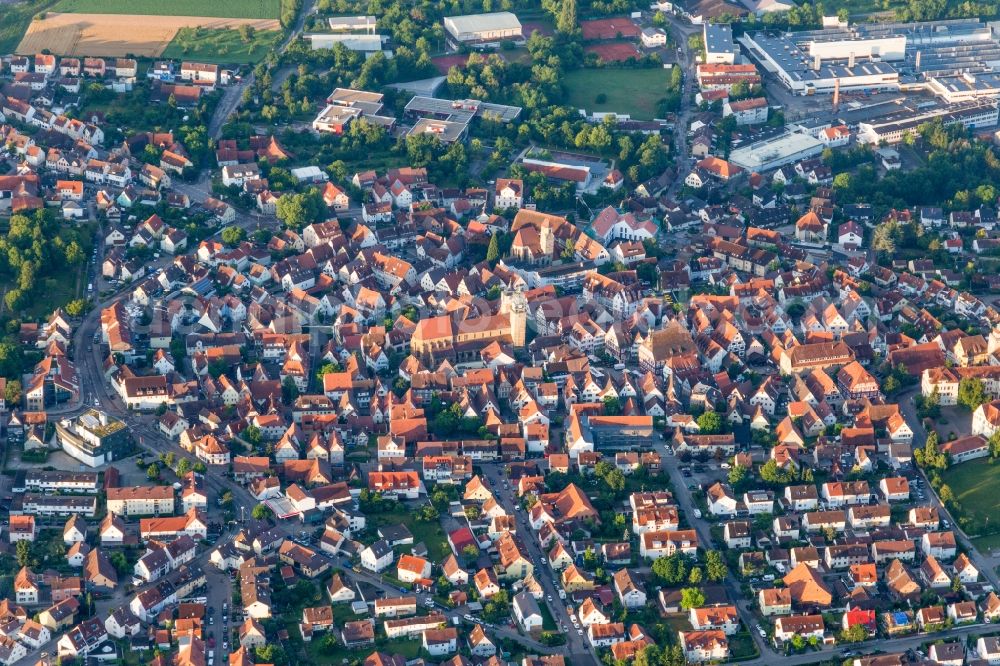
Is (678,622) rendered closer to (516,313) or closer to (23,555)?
(516,313)

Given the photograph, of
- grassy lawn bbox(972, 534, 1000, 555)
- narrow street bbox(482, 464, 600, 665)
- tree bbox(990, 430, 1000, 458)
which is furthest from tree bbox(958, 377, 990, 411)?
narrow street bbox(482, 464, 600, 665)

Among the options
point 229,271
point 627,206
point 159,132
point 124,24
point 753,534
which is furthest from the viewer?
point 124,24

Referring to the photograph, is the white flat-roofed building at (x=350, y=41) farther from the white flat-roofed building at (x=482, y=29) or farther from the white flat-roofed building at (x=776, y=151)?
the white flat-roofed building at (x=776, y=151)

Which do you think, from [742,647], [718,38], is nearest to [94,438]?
[742,647]

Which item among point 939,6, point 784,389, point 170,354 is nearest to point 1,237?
point 170,354

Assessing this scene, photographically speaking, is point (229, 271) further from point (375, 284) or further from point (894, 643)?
point (894, 643)

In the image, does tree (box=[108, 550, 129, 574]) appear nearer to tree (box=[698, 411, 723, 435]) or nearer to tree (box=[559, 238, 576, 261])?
tree (box=[698, 411, 723, 435])
